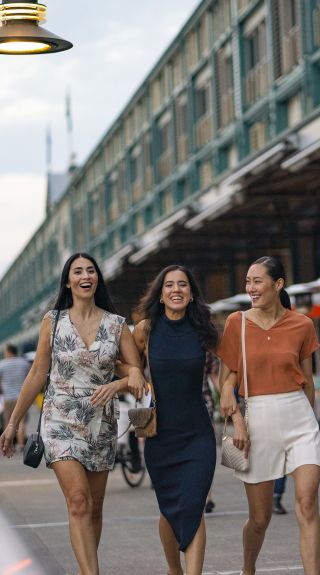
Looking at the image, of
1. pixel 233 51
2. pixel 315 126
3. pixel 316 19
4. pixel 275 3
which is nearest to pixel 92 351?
pixel 315 126

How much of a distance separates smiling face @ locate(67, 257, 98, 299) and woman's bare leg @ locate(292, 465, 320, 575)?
151cm

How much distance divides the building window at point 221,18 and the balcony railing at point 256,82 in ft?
8.33

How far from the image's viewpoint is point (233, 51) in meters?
37.7

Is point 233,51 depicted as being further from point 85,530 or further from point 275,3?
point 85,530

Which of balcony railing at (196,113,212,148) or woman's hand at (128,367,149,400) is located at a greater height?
balcony railing at (196,113,212,148)

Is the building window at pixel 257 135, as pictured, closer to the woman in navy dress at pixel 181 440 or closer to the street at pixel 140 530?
the street at pixel 140 530

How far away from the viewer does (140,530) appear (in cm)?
1161

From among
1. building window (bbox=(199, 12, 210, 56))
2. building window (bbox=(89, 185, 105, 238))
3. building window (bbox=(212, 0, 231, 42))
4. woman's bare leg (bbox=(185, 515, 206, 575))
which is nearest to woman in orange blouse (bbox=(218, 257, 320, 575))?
woman's bare leg (bbox=(185, 515, 206, 575))

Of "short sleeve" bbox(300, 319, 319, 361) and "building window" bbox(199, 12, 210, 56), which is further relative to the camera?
"building window" bbox(199, 12, 210, 56)

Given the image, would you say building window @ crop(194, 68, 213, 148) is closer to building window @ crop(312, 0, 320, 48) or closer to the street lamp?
building window @ crop(312, 0, 320, 48)

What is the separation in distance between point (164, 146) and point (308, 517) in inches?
1661

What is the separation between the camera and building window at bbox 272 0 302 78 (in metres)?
31.8

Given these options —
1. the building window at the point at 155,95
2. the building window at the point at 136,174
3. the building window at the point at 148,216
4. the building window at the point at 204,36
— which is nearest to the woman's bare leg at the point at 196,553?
the building window at the point at 204,36

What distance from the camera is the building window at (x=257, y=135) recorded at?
35.5 meters
